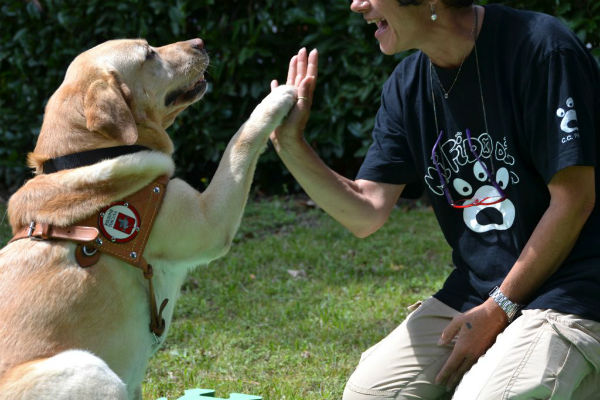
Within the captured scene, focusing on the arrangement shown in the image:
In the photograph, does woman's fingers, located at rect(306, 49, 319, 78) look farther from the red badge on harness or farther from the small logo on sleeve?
the small logo on sleeve

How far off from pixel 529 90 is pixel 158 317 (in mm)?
1625

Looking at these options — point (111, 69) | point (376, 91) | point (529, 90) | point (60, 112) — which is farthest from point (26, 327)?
point (376, 91)

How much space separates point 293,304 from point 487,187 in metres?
2.13

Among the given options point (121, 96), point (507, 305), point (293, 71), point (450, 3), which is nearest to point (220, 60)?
point (293, 71)

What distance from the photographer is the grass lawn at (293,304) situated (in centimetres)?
381

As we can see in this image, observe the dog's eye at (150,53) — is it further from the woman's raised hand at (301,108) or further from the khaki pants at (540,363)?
the khaki pants at (540,363)

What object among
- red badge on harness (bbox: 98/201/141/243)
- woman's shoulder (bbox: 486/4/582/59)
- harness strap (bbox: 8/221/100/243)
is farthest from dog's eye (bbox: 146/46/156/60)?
woman's shoulder (bbox: 486/4/582/59)

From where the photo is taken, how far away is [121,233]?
111 inches

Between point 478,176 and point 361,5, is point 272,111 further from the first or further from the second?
point 478,176

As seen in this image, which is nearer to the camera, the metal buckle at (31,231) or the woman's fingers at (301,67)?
the metal buckle at (31,231)

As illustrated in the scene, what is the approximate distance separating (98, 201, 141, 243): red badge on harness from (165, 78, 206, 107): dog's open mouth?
685 mm

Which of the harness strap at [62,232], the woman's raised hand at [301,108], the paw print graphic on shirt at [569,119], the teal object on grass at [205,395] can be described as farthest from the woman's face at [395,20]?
the teal object on grass at [205,395]

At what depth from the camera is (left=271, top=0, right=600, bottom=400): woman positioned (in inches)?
104

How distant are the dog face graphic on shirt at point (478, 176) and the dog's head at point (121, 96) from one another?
3.82 feet
